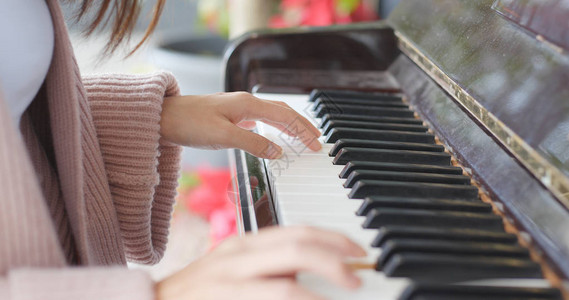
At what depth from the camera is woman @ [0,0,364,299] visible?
0.47 metres

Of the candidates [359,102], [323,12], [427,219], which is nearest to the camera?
[427,219]

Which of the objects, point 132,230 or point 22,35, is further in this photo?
point 132,230

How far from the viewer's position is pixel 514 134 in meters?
0.62

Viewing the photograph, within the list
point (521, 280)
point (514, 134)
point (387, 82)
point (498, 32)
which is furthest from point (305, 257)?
point (387, 82)

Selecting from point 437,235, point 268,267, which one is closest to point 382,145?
point 437,235

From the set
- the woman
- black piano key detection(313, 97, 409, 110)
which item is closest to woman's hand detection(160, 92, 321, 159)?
the woman

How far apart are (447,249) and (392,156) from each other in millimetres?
227

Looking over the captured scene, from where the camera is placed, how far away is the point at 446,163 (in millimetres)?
728

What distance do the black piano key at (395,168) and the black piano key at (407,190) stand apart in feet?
0.16

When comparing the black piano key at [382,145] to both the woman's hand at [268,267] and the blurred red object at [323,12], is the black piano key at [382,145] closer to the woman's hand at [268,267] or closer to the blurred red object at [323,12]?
the woman's hand at [268,267]

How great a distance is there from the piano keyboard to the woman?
32mm

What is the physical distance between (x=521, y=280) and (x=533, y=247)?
52mm

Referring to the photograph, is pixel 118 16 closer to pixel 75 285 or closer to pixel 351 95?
pixel 351 95

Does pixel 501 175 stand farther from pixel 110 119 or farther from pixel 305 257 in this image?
pixel 110 119
